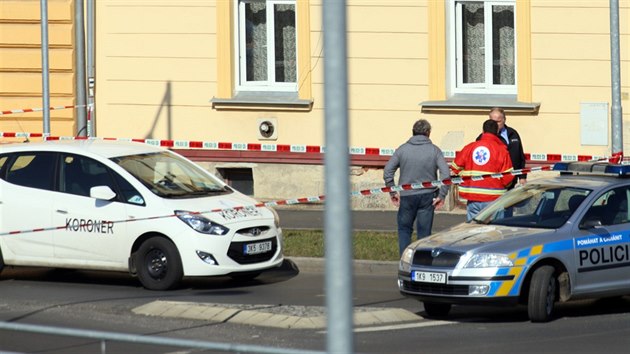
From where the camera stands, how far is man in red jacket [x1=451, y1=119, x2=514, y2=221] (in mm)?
15000

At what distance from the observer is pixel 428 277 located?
39.3 feet

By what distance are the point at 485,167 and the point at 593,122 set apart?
211 inches

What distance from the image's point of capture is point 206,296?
13.6 metres

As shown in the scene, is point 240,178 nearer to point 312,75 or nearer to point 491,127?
point 312,75

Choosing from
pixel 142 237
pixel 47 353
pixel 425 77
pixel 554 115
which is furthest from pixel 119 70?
pixel 47 353

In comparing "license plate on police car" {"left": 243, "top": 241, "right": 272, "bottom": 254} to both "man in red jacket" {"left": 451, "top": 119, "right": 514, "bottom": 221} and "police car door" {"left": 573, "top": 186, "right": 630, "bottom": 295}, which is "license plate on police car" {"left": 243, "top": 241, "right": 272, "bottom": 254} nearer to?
"man in red jacket" {"left": 451, "top": 119, "right": 514, "bottom": 221}

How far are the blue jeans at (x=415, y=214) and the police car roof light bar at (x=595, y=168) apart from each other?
1758 millimetres

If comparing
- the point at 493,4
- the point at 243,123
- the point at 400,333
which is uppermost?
the point at 493,4

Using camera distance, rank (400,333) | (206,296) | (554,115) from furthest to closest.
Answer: (554,115) → (206,296) → (400,333)

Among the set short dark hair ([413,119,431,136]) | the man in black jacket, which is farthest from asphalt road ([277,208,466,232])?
short dark hair ([413,119,431,136])

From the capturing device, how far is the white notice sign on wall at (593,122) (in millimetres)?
19855

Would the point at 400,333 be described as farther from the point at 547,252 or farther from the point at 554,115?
the point at 554,115

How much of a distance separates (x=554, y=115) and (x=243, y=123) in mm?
4661

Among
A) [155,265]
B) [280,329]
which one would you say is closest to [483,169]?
[155,265]
